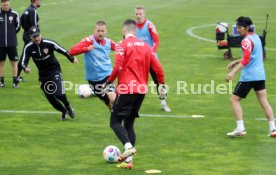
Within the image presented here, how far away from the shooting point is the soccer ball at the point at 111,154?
12.2m

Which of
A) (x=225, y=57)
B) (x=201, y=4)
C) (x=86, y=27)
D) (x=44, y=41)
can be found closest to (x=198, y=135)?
(x=44, y=41)

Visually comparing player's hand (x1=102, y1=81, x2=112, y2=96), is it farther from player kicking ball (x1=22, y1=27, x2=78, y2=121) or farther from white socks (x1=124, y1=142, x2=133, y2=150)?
white socks (x1=124, y1=142, x2=133, y2=150)

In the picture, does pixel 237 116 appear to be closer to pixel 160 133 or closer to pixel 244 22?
pixel 160 133

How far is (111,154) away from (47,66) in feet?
13.1

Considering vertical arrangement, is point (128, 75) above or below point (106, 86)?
above

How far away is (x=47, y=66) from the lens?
15570mm

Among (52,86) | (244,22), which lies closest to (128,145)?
(244,22)

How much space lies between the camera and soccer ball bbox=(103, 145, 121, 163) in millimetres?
12219

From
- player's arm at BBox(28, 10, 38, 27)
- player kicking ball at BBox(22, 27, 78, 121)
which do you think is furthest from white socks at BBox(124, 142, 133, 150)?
player's arm at BBox(28, 10, 38, 27)

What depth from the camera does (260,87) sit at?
14.0 meters

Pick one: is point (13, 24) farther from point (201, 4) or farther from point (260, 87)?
point (201, 4)

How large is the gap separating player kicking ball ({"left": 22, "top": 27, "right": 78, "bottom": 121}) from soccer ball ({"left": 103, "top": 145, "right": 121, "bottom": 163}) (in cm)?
355

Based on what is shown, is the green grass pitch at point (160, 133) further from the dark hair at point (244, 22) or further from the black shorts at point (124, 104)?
the dark hair at point (244, 22)

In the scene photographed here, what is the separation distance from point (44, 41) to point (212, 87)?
5.99m
